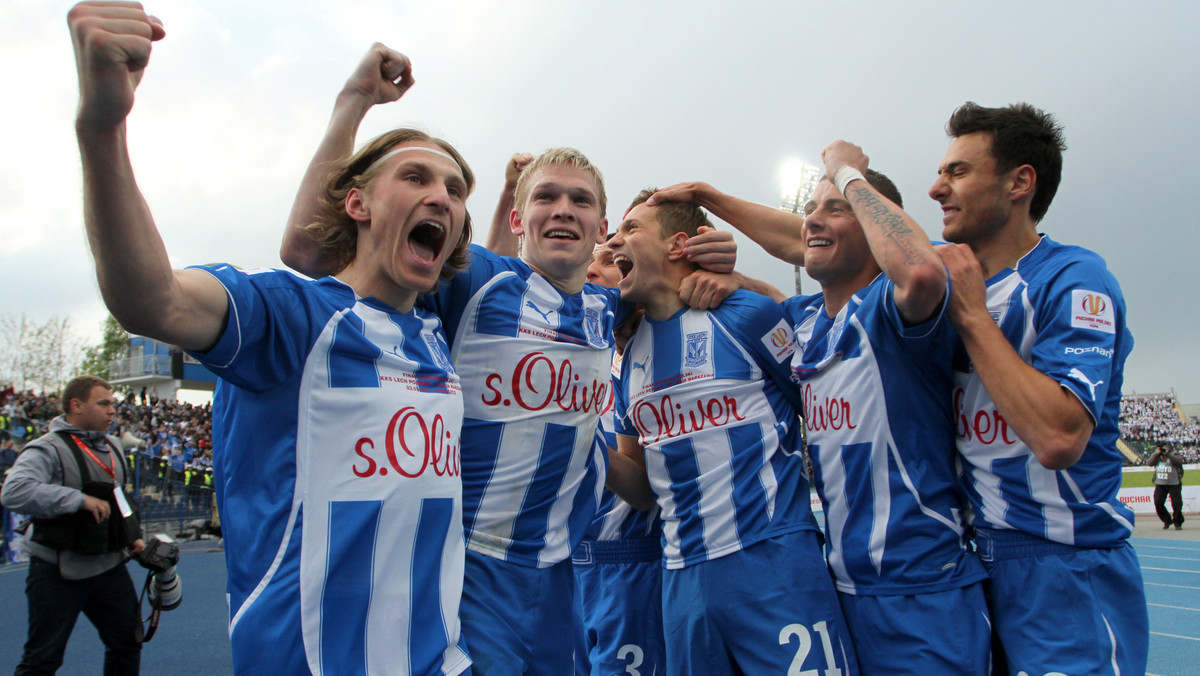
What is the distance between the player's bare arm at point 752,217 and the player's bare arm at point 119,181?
93.7 inches

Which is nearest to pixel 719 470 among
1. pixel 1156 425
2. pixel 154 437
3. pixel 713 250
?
pixel 713 250

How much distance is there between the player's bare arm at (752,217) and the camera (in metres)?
3.44

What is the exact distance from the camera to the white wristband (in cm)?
270

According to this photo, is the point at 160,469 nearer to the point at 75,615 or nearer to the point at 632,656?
the point at 75,615

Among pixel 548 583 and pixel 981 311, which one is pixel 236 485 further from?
pixel 981 311

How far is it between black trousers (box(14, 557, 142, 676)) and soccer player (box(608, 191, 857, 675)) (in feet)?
13.0

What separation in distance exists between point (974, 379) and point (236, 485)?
7.64ft

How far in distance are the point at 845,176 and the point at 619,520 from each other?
80.5 inches

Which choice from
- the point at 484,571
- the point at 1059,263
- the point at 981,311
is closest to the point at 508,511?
the point at 484,571

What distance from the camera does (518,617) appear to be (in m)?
2.25

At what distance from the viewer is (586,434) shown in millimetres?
2613

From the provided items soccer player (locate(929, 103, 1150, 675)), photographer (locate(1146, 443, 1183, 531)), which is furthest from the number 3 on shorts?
photographer (locate(1146, 443, 1183, 531))

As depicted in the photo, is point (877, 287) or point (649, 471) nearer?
point (877, 287)

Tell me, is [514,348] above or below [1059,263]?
below
